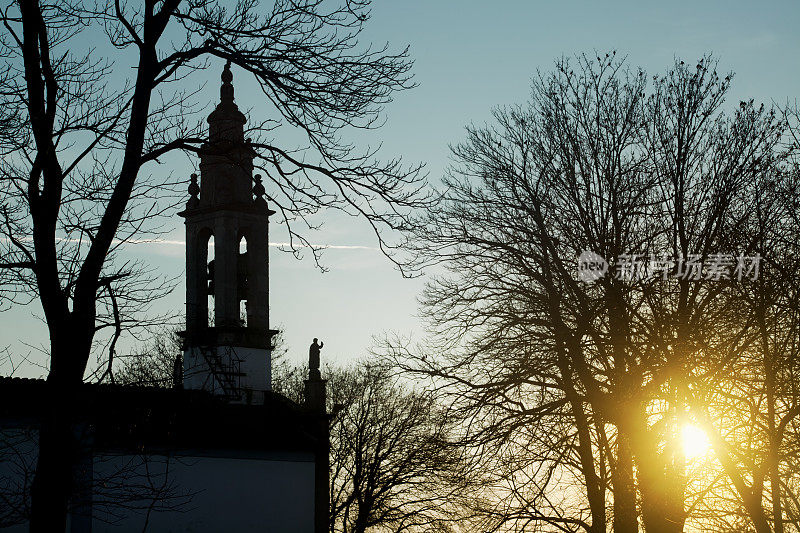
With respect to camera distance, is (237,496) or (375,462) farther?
(375,462)

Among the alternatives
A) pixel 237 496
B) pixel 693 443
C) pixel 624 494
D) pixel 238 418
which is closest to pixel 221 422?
pixel 238 418

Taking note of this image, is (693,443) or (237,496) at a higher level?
(693,443)

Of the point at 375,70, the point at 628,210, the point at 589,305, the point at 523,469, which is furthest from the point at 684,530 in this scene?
the point at 375,70

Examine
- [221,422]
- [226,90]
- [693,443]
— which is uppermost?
[226,90]

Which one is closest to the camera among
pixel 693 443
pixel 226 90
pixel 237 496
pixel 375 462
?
pixel 693 443

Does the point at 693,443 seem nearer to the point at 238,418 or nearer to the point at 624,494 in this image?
the point at 624,494

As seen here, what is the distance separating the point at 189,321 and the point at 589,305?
1403cm

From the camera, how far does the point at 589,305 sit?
1872cm

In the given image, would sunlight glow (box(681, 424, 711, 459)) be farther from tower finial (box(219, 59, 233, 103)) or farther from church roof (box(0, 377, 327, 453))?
tower finial (box(219, 59, 233, 103))

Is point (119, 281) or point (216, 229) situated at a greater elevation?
point (216, 229)

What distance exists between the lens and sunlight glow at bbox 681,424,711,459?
17631 mm

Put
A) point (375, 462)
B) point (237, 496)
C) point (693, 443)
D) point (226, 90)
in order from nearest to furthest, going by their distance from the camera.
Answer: point (693, 443)
point (237, 496)
point (226, 90)
point (375, 462)

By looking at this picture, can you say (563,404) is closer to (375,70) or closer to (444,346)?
(444,346)

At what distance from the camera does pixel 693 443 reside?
1809cm
